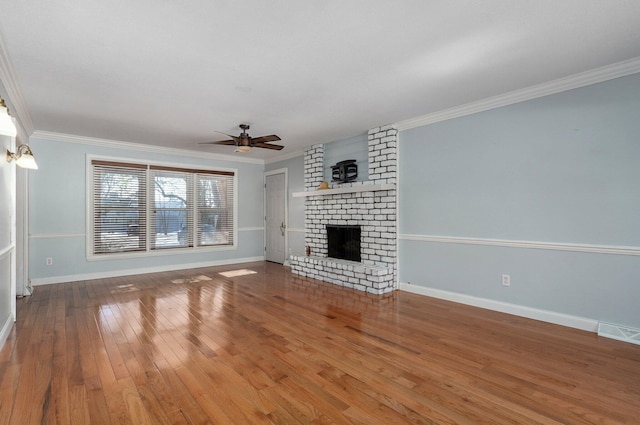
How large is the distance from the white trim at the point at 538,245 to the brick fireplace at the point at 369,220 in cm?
54

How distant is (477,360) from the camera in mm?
2562

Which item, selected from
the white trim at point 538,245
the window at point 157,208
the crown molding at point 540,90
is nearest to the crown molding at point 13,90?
the window at point 157,208

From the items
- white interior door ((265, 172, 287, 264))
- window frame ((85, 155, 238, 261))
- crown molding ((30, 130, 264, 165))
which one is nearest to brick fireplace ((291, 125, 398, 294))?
white interior door ((265, 172, 287, 264))

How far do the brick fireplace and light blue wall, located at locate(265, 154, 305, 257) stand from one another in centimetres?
77

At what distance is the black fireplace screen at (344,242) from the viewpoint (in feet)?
18.1

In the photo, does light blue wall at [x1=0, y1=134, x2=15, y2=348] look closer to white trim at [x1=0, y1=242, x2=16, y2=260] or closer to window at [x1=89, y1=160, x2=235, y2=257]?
white trim at [x1=0, y1=242, x2=16, y2=260]

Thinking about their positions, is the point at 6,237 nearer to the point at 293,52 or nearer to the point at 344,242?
the point at 293,52

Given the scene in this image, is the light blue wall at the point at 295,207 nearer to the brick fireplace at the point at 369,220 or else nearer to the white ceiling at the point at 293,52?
the brick fireplace at the point at 369,220

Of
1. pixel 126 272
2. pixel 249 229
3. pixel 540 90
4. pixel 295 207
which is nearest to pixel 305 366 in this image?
pixel 540 90

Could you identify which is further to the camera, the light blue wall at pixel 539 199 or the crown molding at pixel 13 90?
the light blue wall at pixel 539 199

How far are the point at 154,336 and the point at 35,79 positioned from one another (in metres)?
2.84

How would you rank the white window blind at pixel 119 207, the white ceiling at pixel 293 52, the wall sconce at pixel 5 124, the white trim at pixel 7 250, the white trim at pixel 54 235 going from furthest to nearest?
1. the white window blind at pixel 119 207
2. the white trim at pixel 54 235
3. the white trim at pixel 7 250
4. the white ceiling at pixel 293 52
5. the wall sconce at pixel 5 124

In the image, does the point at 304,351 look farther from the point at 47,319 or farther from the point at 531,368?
the point at 47,319

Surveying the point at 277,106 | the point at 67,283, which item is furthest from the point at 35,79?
the point at 67,283
